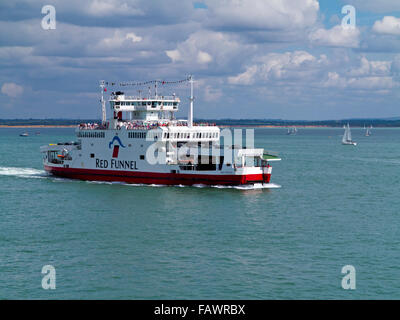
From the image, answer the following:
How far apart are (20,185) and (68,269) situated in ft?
110

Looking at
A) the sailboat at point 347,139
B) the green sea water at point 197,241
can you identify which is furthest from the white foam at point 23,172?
the sailboat at point 347,139

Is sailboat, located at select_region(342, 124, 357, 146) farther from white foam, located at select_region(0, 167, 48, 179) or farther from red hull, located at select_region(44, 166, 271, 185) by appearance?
red hull, located at select_region(44, 166, 271, 185)

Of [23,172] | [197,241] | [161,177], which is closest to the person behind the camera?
[197,241]

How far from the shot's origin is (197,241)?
114 feet

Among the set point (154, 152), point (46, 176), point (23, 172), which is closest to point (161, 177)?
point (154, 152)

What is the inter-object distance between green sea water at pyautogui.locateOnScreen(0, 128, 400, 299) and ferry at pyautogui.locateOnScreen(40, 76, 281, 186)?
1.66 metres

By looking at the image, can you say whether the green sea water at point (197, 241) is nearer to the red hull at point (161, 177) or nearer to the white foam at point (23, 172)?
the red hull at point (161, 177)

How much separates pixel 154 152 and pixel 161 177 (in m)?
2.64

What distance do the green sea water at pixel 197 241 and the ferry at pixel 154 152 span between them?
166 centimetres

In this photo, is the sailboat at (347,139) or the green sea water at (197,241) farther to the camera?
the sailboat at (347,139)

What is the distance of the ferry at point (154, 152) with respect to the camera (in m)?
54.6

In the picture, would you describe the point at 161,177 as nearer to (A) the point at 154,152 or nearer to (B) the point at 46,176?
(A) the point at 154,152

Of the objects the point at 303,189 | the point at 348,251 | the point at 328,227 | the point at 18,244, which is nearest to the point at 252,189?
the point at 303,189
